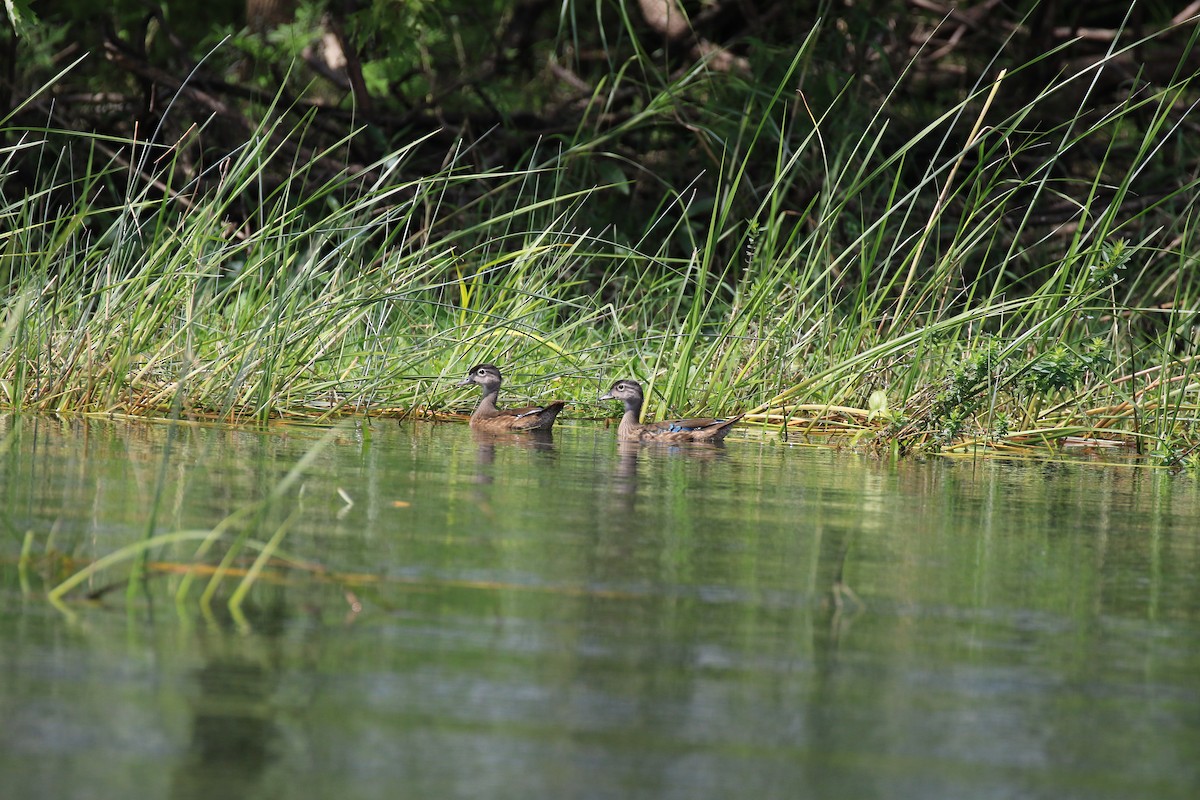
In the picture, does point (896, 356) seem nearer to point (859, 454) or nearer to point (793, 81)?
point (859, 454)

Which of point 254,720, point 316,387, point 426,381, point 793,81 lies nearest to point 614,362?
point 426,381

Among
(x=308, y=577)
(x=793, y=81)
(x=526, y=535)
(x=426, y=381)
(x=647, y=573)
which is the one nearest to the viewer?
(x=308, y=577)

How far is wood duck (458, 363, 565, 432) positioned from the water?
2528 millimetres

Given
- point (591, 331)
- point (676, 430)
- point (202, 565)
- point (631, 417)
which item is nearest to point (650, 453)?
point (676, 430)

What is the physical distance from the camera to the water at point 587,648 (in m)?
2.55

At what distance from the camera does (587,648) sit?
128 inches

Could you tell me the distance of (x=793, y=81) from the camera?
527 inches

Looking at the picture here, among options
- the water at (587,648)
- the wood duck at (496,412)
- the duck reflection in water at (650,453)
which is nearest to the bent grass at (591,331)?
the wood duck at (496,412)

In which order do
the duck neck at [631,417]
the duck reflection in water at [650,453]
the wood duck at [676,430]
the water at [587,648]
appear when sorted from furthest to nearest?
the duck neck at [631,417] < the wood duck at [676,430] < the duck reflection in water at [650,453] < the water at [587,648]

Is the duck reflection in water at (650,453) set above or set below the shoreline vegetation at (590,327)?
below

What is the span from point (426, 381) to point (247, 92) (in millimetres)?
5988

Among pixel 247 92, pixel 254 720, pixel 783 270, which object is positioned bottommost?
pixel 254 720

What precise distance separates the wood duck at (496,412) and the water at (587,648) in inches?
99.5

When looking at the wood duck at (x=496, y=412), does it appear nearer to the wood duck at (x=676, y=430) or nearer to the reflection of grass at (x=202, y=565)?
the wood duck at (x=676, y=430)
